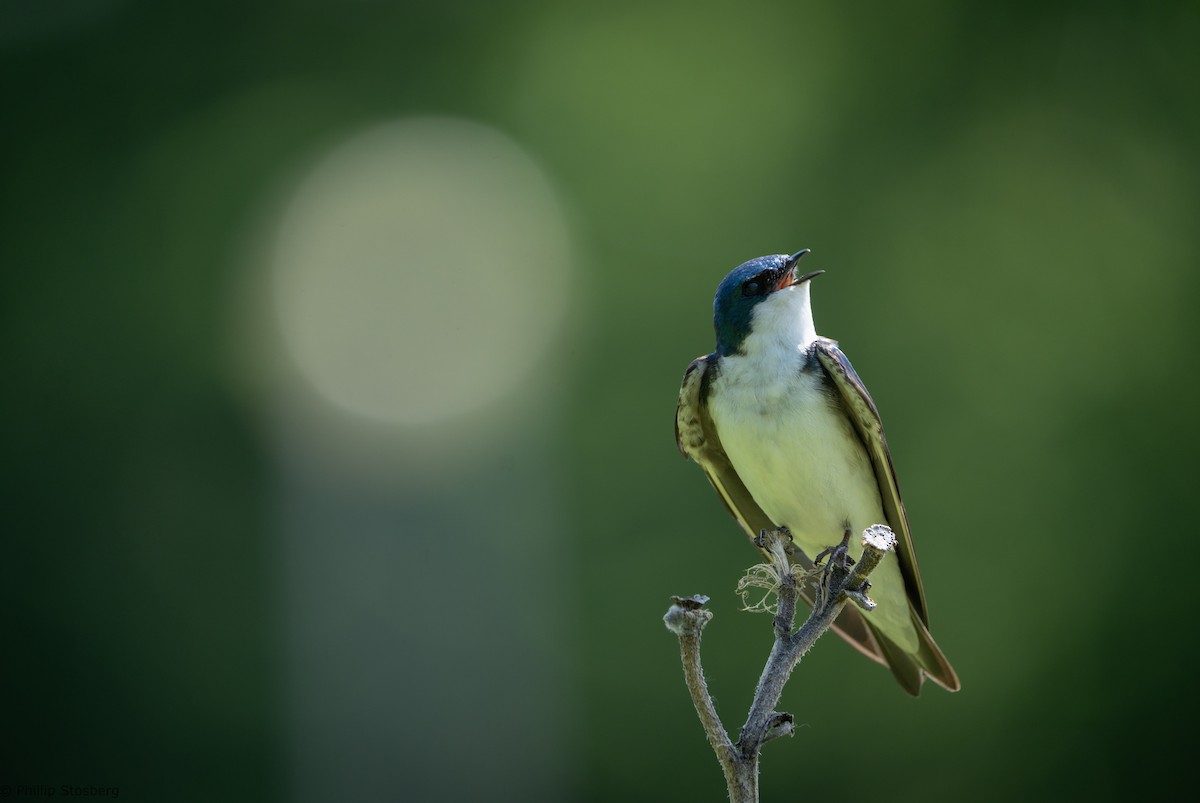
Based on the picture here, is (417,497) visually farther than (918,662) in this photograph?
Yes

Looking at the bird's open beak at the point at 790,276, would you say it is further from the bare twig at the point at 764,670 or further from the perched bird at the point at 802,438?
the bare twig at the point at 764,670

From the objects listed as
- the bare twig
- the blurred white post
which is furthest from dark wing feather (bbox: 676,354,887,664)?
the blurred white post

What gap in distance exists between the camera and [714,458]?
3746mm

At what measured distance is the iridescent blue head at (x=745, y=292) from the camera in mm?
3596

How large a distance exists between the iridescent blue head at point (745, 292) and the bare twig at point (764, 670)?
1.25m

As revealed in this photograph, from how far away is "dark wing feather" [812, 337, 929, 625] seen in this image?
3506mm

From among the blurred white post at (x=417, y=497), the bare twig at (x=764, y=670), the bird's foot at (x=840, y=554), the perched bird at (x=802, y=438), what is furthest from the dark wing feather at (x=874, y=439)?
the blurred white post at (x=417, y=497)

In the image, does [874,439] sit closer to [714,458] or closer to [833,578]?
[714,458]

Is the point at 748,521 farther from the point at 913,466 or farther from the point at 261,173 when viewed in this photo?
the point at 261,173

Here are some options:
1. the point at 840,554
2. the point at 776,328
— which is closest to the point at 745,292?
the point at 776,328

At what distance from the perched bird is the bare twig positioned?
3.32 feet

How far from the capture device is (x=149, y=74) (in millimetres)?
11664

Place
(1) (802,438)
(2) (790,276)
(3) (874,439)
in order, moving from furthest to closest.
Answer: (2) (790,276)
(3) (874,439)
(1) (802,438)

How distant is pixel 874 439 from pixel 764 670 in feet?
4.98
